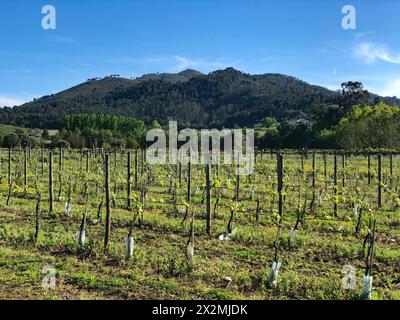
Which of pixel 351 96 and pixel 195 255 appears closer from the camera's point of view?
pixel 195 255

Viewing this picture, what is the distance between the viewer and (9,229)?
11320 millimetres

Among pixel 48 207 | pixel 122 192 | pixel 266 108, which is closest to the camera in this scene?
pixel 48 207

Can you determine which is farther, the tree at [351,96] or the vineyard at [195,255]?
the tree at [351,96]

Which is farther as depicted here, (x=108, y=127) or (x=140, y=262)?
(x=108, y=127)

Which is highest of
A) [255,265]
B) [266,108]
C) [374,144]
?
[266,108]

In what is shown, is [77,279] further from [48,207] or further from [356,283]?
[48,207]

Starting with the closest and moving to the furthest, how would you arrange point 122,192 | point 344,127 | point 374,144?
point 122,192 → point 374,144 → point 344,127

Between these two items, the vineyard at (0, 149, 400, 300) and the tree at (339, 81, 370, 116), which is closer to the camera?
the vineyard at (0, 149, 400, 300)

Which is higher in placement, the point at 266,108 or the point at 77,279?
the point at 266,108

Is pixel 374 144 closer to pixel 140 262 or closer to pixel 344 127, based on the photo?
pixel 344 127

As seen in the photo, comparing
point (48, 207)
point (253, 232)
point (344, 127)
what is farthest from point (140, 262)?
point (344, 127)

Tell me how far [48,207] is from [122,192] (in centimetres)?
508

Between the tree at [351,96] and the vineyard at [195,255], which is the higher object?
the tree at [351,96]

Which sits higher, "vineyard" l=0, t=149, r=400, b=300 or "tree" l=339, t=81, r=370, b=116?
A: "tree" l=339, t=81, r=370, b=116
